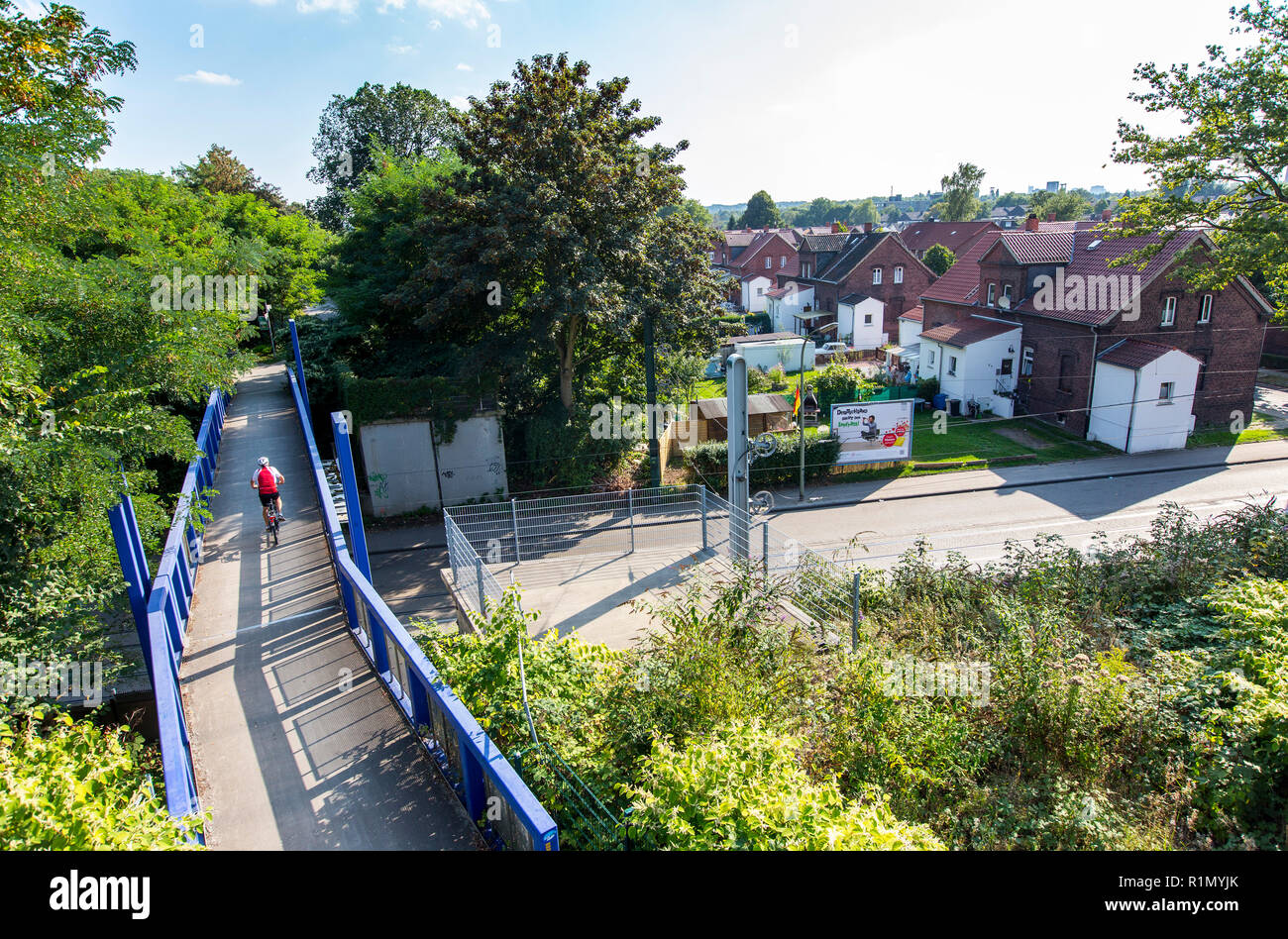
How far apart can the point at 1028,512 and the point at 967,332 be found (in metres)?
13.2

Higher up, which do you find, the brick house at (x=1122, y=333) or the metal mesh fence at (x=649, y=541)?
the brick house at (x=1122, y=333)

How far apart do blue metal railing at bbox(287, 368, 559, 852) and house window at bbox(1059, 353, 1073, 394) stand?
26428mm

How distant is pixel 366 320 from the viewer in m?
21.2

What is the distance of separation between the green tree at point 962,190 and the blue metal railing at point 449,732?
8001cm

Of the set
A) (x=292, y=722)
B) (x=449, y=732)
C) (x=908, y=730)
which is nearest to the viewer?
(x=449, y=732)

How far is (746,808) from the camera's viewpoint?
4324 mm

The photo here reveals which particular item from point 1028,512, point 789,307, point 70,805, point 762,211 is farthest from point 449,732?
point 762,211

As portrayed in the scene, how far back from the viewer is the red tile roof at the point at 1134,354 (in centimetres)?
2397

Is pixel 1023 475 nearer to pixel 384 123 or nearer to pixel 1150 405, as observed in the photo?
pixel 1150 405

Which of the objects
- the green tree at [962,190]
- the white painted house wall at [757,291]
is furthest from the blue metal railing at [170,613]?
the green tree at [962,190]

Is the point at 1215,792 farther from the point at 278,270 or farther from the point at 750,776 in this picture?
the point at 278,270

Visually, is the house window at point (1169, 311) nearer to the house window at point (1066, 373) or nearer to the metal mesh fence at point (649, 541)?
the house window at point (1066, 373)

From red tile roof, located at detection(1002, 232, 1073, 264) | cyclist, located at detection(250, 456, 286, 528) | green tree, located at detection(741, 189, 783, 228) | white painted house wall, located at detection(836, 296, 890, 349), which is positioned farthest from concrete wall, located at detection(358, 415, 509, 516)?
green tree, located at detection(741, 189, 783, 228)
